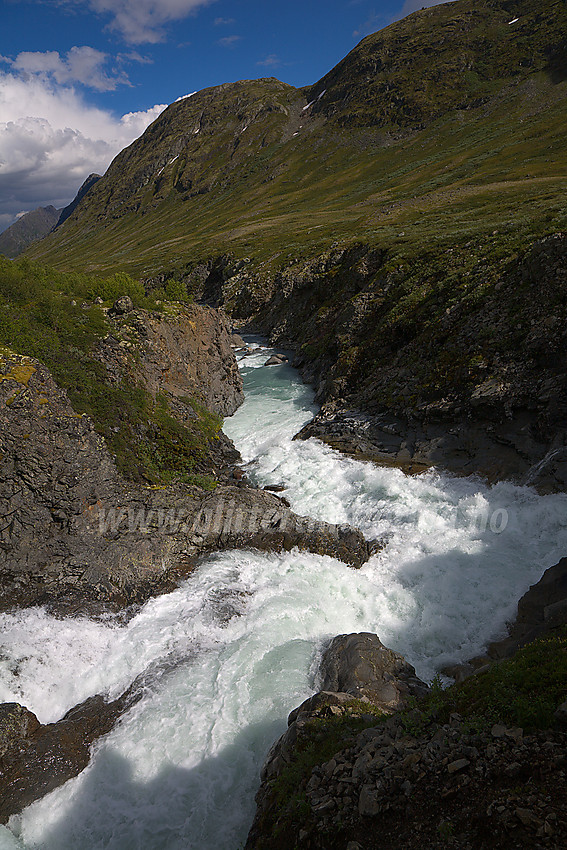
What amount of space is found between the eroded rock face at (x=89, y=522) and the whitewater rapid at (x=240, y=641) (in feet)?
2.90

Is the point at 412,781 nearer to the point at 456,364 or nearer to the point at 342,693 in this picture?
the point at 342,693

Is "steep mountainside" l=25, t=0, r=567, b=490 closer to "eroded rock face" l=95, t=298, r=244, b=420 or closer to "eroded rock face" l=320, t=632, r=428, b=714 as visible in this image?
"eroded rock face" l=95, t=298, r=244, b=420

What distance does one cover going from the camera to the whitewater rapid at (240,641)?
392 inches

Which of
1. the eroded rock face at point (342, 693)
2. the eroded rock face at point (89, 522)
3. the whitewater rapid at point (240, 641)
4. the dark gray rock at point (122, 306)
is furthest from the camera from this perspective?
the dark gray rock at point (122, 306)

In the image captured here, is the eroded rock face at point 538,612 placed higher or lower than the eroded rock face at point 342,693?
lower

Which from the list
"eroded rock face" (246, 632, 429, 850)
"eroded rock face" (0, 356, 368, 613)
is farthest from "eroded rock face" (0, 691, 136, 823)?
"eroded rock face" (246, 632, 429, 850)

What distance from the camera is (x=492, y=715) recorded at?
717 cm

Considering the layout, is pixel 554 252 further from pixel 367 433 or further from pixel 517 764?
pixel 517 764

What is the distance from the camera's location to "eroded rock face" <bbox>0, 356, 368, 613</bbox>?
16.1m

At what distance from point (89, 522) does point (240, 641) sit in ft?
26.7

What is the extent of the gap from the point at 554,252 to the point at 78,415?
27.6m

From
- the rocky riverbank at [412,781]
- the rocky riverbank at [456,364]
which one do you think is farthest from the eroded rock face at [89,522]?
the rocky riverbank at [412,781]

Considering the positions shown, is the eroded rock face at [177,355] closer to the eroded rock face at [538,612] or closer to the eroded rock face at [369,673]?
the eroded rock face at [369,673]

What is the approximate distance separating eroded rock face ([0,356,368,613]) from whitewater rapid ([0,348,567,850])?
884 mm
